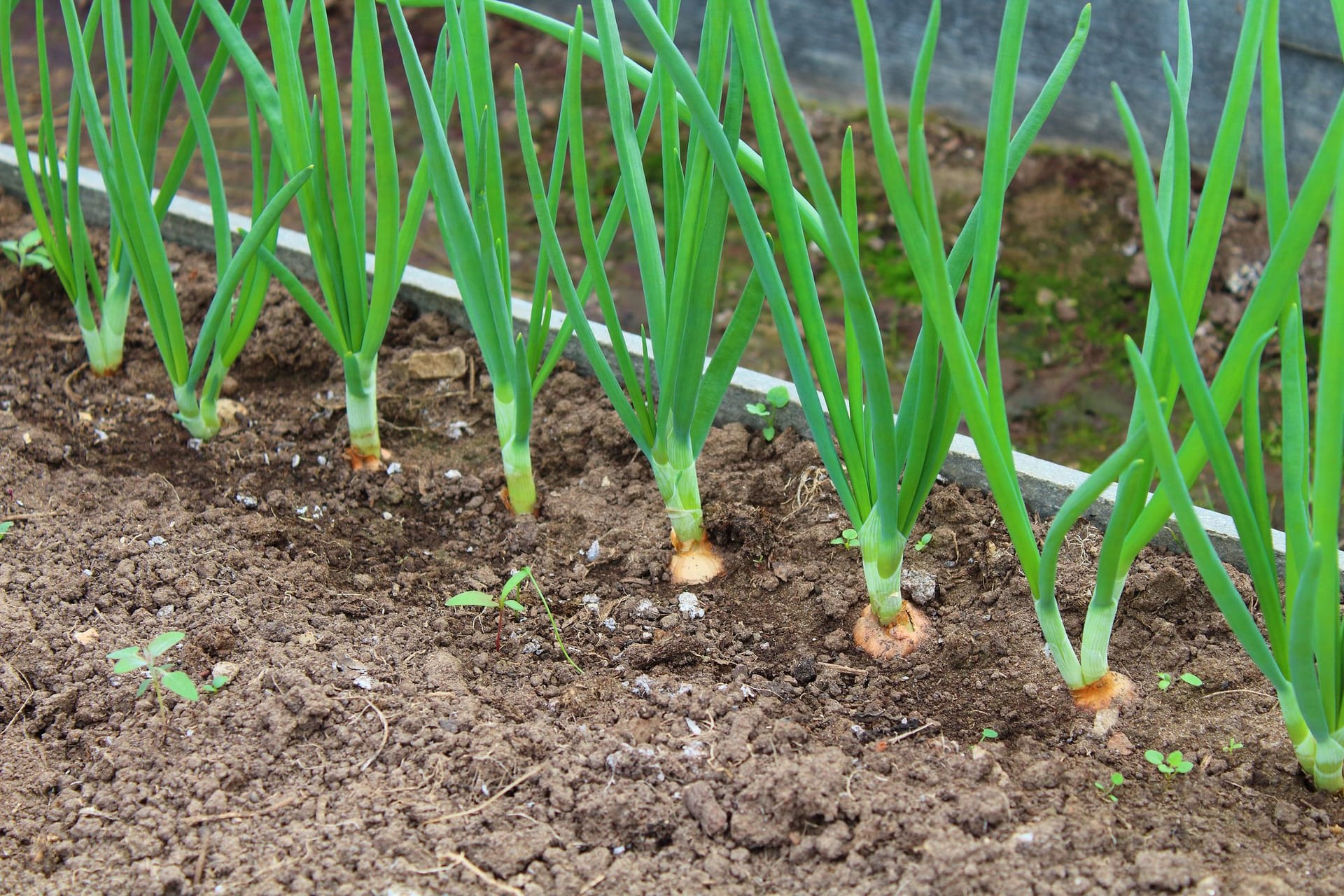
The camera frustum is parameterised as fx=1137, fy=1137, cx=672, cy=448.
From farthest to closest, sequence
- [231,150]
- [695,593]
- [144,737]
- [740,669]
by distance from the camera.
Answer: [231,150] → [695,593] → [740,669] → [144,737]

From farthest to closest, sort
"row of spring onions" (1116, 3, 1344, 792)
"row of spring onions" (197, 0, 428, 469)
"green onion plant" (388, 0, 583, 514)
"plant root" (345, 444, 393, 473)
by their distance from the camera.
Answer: "plant root" (345, 444, 393, 473), "row of spring onions" (197, 0, 428, 469), "green onion plant" (388, 0, 583, 514), "row of spring onions" (1116, 3, 1344, 792)

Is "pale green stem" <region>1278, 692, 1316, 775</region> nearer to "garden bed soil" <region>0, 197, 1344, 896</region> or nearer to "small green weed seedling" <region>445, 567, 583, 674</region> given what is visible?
"garden bed soil" <region>0, 197, 1344, 896</region>

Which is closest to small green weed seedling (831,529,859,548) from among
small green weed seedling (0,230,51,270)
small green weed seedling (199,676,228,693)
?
small green weed seedling (199,676,228,693)

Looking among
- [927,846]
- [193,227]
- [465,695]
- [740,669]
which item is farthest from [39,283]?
[927,846]

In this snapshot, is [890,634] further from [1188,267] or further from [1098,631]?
[1188,267]

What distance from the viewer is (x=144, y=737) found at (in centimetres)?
124

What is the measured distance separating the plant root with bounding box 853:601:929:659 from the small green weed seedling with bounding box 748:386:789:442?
416 millimetres

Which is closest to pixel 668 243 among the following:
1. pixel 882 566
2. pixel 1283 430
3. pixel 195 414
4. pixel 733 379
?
pixel 882 566

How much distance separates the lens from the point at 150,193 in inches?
58.8

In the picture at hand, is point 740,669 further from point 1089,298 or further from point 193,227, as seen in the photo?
point 1089,298

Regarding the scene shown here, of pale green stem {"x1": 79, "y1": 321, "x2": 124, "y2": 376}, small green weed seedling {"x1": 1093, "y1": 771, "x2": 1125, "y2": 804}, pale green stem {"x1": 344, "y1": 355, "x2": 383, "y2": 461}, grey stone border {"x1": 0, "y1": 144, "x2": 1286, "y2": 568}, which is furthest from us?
pale green stem {"x1": 79, "y1": 321, "x2": 124, "y2": 376}

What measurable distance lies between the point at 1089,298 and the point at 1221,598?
2.01m

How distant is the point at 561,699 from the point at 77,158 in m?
1.12

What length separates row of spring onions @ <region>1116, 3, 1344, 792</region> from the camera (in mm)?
908
